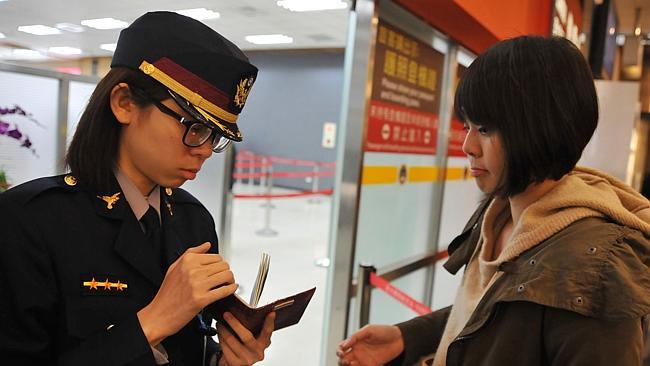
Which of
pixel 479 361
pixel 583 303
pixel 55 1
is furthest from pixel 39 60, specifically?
pixel 583 303

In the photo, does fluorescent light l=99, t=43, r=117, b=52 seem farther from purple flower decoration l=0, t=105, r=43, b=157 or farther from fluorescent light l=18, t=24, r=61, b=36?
purple flower decoration l=0, t=105, r=43, b=157

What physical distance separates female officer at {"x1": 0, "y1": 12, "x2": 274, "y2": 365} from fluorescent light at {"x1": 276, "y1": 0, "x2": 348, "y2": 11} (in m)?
5.81

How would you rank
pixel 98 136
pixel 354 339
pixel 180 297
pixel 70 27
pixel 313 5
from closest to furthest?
pixel 180 297 → pixel 98 136 → pixel 354 339 → pixel 70 27 → pixel 313 5

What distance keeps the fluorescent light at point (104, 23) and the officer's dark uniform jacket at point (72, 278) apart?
874 mm

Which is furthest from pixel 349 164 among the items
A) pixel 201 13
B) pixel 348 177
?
pixel 201 13

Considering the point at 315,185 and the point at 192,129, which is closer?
the point at 192,129

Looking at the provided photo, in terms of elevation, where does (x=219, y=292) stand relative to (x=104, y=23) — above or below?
below

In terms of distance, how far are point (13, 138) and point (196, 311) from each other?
4.01 ft

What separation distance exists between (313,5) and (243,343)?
665cm

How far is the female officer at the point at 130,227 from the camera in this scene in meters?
0.84

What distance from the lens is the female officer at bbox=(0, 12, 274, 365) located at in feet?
2.77

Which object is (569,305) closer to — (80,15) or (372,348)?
(372,348)

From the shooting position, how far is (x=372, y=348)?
1.39 metres

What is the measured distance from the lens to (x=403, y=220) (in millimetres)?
3451
